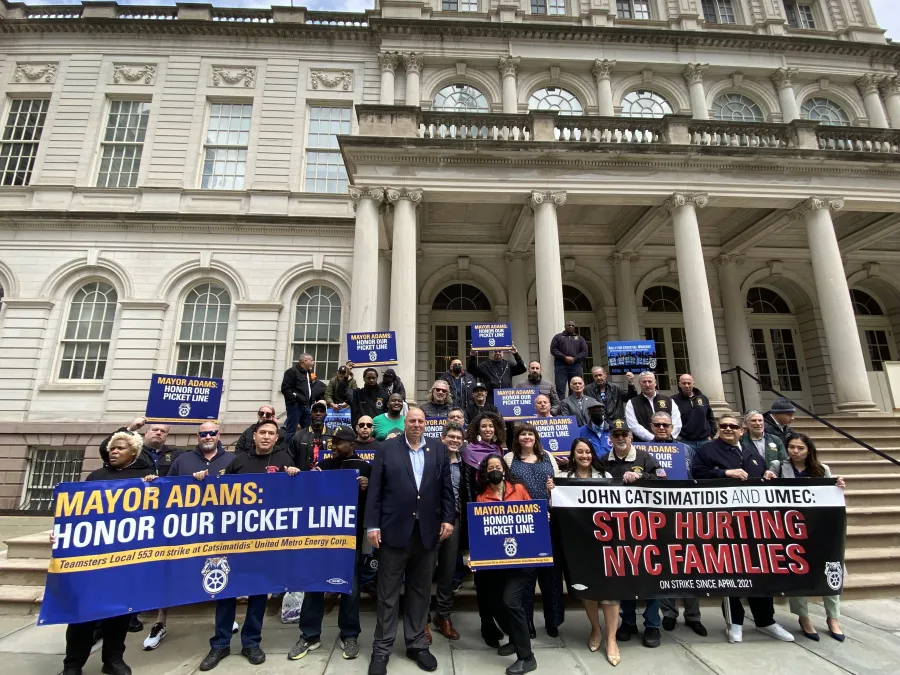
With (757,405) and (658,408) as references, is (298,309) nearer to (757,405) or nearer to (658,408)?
(658,408)

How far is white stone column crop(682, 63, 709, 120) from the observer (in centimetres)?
1641

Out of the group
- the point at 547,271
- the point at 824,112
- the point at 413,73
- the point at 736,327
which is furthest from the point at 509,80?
the point at 824,112

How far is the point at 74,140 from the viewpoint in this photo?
15.4 meters

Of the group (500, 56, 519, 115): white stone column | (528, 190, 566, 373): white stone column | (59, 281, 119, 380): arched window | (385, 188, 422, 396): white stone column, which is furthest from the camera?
(500, 56, 519, 115): white stone column

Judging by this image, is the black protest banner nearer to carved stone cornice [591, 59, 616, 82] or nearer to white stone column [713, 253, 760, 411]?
white stone column [713, 253, 760, 411]

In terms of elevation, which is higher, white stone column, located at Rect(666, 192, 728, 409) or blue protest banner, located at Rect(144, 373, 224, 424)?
white stone column, located at Rect(666, 192, 728, 409)

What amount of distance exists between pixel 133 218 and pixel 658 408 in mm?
15934

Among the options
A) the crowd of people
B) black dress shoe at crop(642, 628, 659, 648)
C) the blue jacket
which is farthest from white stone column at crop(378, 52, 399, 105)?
black dress shoe at crop(642, 628, 659, 648)

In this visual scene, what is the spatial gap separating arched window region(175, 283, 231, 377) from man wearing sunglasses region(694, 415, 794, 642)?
43.2ft

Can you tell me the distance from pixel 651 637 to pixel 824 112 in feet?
68.6

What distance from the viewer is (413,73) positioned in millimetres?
16078

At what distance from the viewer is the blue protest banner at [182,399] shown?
8.39m

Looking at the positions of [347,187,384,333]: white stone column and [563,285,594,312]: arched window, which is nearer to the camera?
[347,187,384,333]: white stone column

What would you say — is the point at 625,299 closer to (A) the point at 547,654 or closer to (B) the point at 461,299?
(B) the point at 461,299
